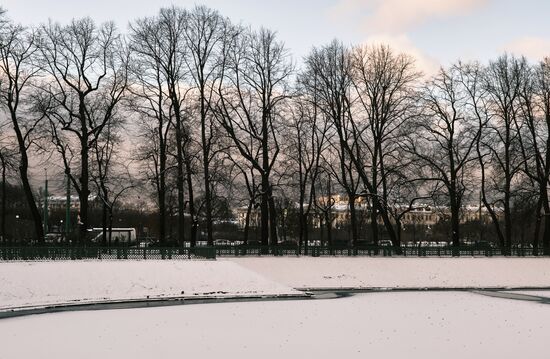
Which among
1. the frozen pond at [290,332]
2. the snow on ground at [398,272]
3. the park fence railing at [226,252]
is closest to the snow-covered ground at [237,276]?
the snow on ground at [398,272]

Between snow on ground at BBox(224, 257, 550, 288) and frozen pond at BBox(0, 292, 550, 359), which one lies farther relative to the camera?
snow on ground at BBox(224, 257, 550, 288)

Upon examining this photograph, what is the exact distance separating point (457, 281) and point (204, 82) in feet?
75.1

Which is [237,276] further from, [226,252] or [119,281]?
[226,252]

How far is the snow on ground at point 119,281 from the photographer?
2661cm

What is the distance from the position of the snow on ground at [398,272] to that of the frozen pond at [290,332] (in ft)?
33.1

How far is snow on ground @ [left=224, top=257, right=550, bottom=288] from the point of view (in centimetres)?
3553

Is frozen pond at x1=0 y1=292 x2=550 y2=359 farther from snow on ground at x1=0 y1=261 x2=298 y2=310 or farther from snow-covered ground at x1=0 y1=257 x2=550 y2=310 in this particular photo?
snow-covered ground at x1=0 y1=257 x2=550 y2=310

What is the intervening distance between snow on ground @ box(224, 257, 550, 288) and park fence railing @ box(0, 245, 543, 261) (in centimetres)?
264

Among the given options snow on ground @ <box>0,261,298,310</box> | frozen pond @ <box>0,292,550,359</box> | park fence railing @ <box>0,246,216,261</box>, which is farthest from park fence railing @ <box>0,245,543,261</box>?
frozen pond @ <box>0,292,550,359</box>

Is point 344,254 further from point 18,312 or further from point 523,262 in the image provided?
point 18,312

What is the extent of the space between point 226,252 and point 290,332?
23555 millimetres

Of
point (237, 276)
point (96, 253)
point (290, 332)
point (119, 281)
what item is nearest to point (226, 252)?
point (96, 253)

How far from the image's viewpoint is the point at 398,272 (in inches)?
1474

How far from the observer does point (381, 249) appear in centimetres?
4250
